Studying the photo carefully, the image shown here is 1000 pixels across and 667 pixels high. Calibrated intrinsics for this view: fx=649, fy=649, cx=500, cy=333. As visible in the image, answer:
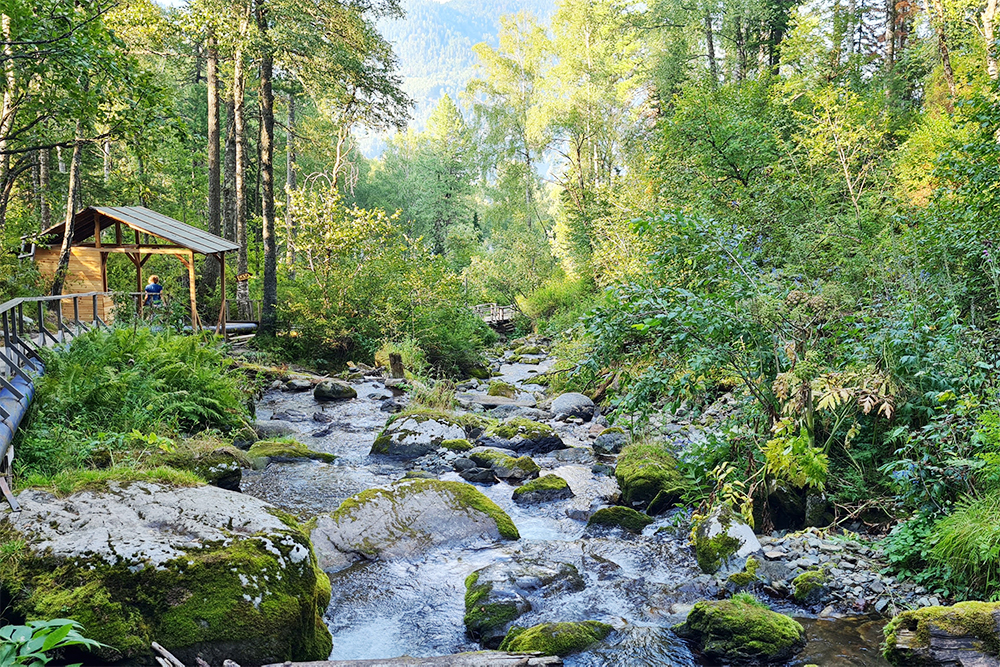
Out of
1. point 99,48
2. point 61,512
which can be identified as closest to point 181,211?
point 99,48

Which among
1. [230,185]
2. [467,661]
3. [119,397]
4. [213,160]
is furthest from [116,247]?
[467,661]

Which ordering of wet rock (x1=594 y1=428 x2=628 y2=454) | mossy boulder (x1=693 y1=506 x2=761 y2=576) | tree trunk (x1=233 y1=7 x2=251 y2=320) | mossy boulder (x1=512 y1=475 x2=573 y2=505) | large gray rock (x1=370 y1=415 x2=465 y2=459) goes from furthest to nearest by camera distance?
tree trunk (x1=233 y1=7 x2=251 y2=320) → large gray rock (x1=370 y1=415 x2=465 y2=459) → wet rock (x1=594 y1=428 x2=628 y2=454) → mossy boulder (x1=512 y1=475 x2=573 y2=505) → mossy boulder (x1=693 y1=506 x2=761 y2=576)

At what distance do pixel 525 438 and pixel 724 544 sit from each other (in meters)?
4.88

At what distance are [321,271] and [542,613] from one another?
15.4 metres

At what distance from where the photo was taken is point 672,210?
741cm

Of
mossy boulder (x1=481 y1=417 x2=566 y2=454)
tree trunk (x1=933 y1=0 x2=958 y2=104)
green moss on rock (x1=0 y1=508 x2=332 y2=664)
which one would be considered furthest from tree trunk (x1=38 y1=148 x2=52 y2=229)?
tree trunk (x1=933 y1=0 x2=958 y2=104)

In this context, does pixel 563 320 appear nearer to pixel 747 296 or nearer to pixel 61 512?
pixel 747 296

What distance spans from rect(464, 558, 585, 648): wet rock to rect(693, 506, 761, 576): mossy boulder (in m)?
1.15

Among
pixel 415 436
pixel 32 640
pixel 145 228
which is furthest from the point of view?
pixel 145 228

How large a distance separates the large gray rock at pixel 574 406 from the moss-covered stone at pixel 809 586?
7.37 m

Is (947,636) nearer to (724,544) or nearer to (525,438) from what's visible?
(724,544)

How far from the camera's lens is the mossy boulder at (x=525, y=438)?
33.9 ft

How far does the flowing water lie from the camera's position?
470 centimetres

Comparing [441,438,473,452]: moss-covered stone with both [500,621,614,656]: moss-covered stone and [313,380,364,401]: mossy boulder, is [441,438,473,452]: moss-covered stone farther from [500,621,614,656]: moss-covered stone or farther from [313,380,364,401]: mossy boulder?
[500,621,614,656]: moss-covered stone
